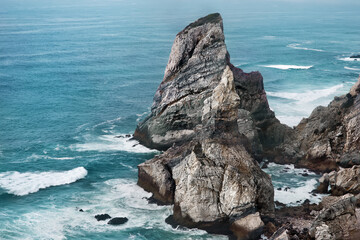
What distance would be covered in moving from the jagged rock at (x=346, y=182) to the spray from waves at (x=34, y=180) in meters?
36.9

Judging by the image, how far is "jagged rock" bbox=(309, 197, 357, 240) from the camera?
45.4 m

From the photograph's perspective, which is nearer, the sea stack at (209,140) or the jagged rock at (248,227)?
the jagged rock at (248,227)

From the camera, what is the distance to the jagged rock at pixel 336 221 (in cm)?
4544

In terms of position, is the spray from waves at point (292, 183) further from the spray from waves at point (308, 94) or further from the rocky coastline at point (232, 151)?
the spray from waves at point (308, 94)

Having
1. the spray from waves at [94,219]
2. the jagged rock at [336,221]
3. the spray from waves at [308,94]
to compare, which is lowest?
the spray from waves at [94,219]

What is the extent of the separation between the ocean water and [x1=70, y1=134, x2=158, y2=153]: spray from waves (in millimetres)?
188

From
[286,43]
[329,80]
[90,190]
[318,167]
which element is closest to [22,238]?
[90,190]

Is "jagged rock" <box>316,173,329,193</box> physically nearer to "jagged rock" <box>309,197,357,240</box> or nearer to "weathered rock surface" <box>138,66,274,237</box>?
"weathered rock surface" <box>138,66,274,237</box>

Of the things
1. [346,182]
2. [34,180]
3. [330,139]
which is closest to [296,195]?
[346,182]

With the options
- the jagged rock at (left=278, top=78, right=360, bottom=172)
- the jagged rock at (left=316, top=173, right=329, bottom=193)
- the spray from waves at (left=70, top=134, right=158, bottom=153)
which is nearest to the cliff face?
the spray from waves at (left=70, top=134, right=158, bottom=153)

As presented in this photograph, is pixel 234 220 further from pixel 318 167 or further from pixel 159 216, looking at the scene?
pixel 318 167

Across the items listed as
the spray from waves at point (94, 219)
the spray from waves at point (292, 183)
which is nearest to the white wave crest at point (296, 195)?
the spray from waves at point (292, 183)

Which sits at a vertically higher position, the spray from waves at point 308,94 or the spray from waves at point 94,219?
the spray from waves at point 308,94

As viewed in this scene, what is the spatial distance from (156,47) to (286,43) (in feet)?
182
